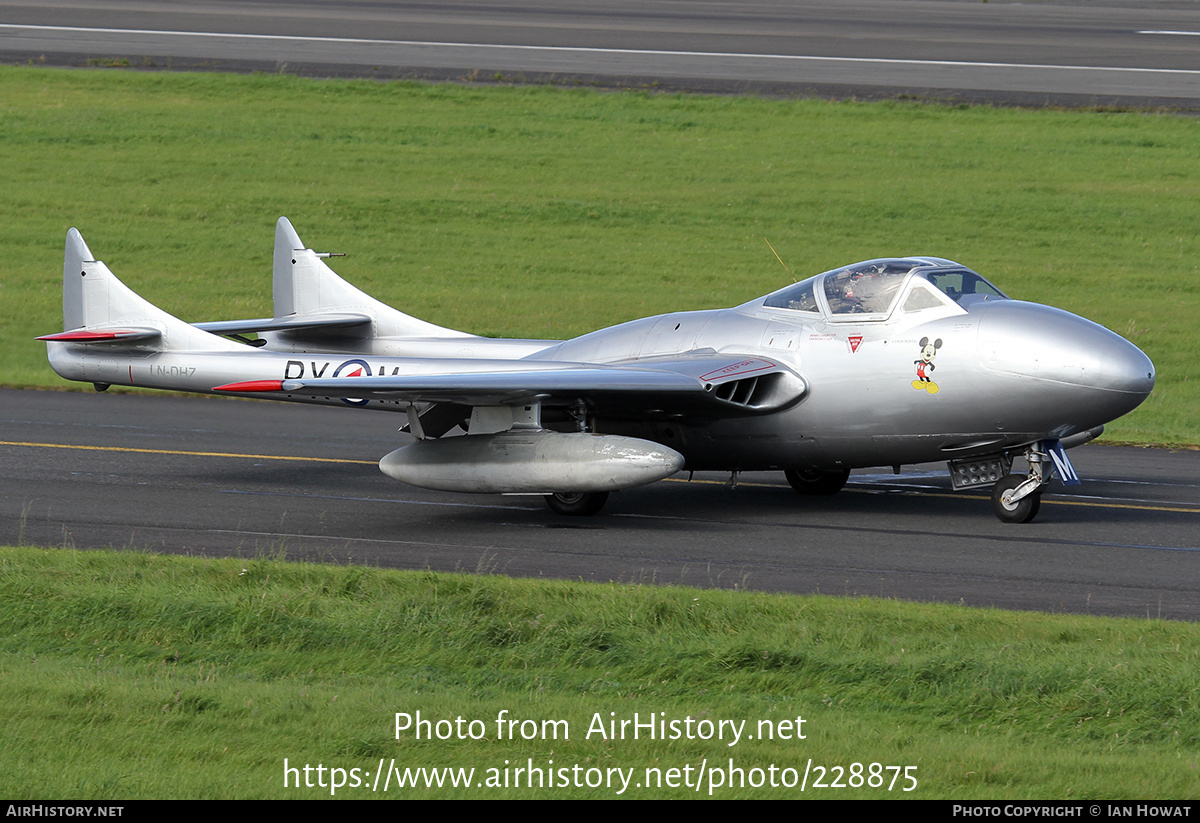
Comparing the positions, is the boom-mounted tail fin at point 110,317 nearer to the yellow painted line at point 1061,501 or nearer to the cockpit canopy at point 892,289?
the yellow painted line at point 1061,501

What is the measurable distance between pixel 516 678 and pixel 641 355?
24.8 ft

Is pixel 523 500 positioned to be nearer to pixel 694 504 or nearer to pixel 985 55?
pixel 694 504

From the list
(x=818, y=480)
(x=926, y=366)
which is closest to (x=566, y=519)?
(x=818, y=480)

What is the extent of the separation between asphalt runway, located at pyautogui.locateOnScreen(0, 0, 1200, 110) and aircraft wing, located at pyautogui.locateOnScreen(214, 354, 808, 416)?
1075 inches

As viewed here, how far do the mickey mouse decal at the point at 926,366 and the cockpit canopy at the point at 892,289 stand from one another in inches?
18.1

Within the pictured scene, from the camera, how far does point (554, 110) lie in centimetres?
4012

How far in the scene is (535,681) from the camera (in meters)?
8.74

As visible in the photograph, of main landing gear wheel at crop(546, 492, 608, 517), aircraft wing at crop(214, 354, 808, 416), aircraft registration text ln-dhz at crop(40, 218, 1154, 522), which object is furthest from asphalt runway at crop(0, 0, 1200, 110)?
main landing gear wheel at crop(546, 492, 608, 517)

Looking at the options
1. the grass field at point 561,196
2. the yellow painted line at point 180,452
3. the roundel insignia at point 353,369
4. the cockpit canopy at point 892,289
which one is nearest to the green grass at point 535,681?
the cockpit canopy at point 892,289

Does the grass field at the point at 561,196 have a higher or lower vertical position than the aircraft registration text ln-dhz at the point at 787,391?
higher

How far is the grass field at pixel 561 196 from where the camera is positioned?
2984 cm

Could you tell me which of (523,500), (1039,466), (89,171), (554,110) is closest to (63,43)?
(89,171)

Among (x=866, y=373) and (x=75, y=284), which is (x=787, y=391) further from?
(x=75, y=284)
